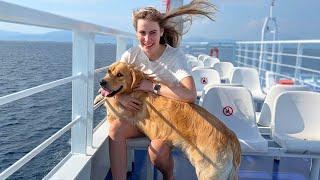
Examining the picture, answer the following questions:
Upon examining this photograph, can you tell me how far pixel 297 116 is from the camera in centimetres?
286

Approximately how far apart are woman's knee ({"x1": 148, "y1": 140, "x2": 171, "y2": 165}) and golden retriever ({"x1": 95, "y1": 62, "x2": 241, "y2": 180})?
0.12 feet

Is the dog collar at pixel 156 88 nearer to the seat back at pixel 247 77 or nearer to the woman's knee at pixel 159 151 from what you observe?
the woman's knee at pixel 159 151

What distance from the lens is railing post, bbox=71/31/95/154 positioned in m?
2.20

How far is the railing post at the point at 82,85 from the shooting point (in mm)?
2201

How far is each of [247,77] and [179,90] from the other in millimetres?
3068

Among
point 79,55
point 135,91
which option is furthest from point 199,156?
point 79,55

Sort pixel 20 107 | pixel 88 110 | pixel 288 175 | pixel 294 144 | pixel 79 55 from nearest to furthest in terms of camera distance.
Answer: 1. pixel 79 55
2. pixel 88 110
3. pixel 294 144
4. pixel 288 175
5. pixel 20 107

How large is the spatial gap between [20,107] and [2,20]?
13.0 meters

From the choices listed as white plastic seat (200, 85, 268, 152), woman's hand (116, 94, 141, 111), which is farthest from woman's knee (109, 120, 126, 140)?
white plastic seat (200, 85, 268, 152)

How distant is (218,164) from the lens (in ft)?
6.71

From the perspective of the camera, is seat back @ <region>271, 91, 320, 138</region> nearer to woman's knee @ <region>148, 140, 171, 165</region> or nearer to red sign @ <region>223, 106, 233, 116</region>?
red sign @ <region>223, 106, 233, 116</region>

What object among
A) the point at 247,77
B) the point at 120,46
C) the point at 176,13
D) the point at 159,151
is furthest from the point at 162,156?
the point at 247,77

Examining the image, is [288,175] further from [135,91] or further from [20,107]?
[20,107]

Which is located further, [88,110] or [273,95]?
[273,95]
